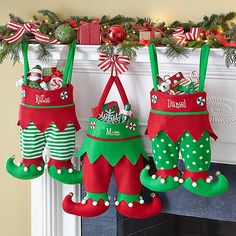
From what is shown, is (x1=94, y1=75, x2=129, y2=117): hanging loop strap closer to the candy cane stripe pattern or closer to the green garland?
the green garland

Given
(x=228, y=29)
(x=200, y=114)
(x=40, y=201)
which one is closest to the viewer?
(x=200, y=114)

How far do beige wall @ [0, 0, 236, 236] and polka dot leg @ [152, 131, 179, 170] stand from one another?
49 cm

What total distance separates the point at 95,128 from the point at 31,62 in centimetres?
43

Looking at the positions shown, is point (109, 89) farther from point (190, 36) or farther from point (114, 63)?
point (190, 36)

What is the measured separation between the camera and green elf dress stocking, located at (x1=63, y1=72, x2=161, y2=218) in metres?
2.46

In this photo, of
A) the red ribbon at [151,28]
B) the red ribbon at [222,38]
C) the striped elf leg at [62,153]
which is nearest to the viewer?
the red ribbon at [222,38]

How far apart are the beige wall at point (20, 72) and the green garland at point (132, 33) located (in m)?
0.04

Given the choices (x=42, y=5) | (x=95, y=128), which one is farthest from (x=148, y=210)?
(x=42, y=5)

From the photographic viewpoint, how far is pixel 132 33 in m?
2.54

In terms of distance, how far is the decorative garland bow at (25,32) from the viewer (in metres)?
2.59

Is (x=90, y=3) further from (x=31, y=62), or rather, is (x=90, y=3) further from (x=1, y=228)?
(x=1, y=228)

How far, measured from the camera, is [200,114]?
2289 mm

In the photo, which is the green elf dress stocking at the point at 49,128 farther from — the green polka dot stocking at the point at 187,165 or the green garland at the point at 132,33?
A: the green polka dot stocking at the point at 187,165

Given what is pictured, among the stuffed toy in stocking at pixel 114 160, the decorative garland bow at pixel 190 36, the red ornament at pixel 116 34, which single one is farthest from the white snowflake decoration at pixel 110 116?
the decorative garland bow at pixel 190 36
